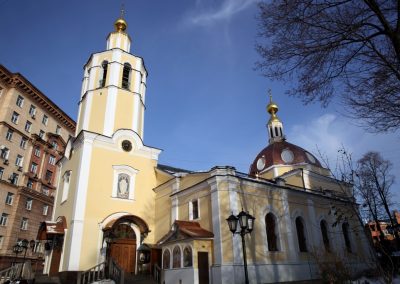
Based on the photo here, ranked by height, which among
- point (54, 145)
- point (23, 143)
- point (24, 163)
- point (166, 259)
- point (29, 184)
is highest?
point (54, 145)

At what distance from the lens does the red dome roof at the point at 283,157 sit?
1120 inches

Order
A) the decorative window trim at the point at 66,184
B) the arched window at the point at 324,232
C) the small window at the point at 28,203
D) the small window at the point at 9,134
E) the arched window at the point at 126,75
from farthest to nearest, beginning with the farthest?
the small window at the point at 28,203
the small window at the point at 9,134
the arched window at the point at 126,75
the arched window at the point at 324,232
the decorative window trim at the point at 66,184

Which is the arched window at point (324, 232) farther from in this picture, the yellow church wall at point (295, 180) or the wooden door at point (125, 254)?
the wooden door at point (125, 254)

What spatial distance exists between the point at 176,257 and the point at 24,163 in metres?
26.7

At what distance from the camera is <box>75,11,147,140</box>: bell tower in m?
20.4

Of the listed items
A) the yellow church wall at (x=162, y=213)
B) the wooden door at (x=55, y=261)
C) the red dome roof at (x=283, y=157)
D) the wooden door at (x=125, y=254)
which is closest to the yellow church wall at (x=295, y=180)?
the red dome roof at (x=283, y=157)

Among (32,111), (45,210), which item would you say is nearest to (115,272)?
(45,210)

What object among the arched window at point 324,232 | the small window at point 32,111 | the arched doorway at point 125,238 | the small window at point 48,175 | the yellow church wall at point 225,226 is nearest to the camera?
the yellow church wall at point 225,226

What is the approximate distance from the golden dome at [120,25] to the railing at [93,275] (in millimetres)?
17732

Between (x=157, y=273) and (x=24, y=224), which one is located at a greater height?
(x=24, y=224)

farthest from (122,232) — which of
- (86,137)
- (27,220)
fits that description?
(27,220)

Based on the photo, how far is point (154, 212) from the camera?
66.7 ft

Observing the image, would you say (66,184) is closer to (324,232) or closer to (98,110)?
(98,110)

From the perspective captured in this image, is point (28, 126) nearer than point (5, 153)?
A: No
